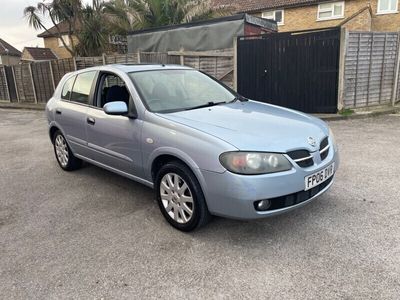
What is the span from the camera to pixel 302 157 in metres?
2.93

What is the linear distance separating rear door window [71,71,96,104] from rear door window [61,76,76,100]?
120 millimetres

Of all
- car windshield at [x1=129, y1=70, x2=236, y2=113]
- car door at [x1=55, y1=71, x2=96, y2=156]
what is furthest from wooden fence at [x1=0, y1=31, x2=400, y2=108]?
car door at [x1=55, y1=71, x2=96, y2=156]

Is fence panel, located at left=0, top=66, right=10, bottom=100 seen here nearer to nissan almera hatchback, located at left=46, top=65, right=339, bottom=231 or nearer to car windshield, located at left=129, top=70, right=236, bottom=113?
nissan almera hatchback, located at left=46, top=65, right=339, bottom=231

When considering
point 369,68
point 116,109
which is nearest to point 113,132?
point 116,109

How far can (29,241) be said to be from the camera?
10.7 ft

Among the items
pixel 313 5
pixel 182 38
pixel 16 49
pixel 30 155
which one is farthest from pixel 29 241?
pixel 16 49

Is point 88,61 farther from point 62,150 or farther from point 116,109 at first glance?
point 116,109

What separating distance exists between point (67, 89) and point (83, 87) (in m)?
0.54

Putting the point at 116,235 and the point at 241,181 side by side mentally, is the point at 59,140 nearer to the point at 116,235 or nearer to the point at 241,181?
the point at 116,235

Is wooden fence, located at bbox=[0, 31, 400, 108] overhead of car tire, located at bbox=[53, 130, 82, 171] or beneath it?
overhead

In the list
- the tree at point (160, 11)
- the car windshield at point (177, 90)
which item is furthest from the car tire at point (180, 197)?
the tree at point (160, 11)

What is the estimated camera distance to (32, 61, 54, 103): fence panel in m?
15.1

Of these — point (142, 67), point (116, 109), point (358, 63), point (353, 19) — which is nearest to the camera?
point (116, 109)

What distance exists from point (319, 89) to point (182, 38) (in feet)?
15.7
